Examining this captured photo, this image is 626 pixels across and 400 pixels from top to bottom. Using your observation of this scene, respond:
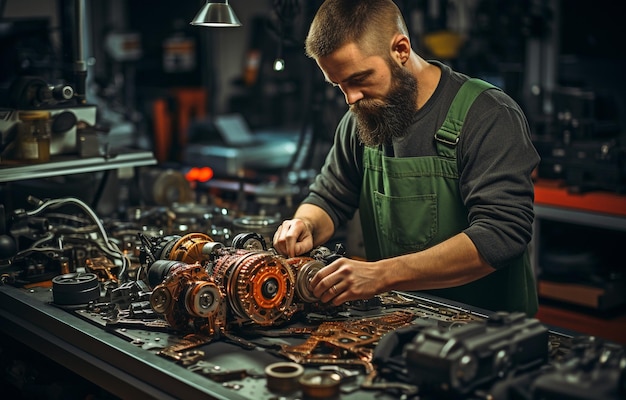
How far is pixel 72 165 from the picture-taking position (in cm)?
329

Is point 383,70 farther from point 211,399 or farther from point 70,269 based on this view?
point 70,269

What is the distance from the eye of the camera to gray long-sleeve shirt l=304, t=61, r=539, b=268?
223cm

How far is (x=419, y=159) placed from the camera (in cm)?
251

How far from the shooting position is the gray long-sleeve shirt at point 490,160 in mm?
2234

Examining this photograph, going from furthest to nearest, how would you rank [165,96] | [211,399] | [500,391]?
[165,96], [211,399], [500,391]

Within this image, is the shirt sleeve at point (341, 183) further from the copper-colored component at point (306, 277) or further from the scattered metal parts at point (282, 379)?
the scattered metal parts at point (282, 379)

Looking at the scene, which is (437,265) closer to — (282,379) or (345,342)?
(345,342)

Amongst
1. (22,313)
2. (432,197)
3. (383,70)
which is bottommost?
(22,313)

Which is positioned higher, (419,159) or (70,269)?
(419,159)

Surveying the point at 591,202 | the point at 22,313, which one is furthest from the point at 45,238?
the point at 591,202

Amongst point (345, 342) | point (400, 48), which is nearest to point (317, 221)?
point (400, 48)

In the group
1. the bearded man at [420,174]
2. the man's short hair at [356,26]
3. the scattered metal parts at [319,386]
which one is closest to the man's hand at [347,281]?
the bearded man at [420,174]

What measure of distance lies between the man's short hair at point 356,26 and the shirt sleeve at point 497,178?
1.09 feet

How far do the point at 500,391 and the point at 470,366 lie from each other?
72 mm
